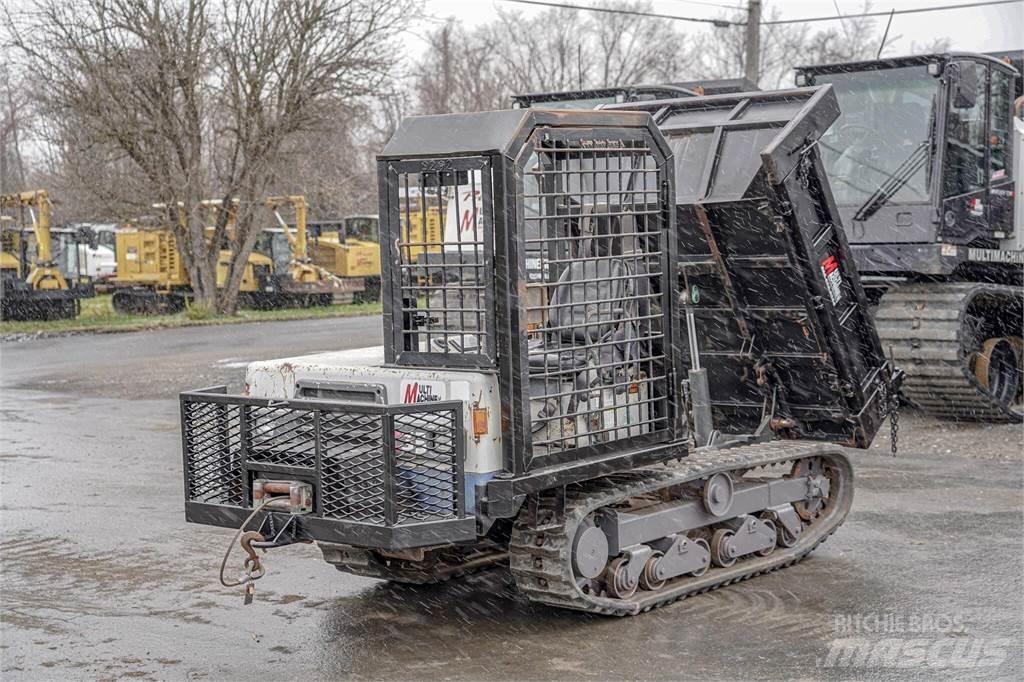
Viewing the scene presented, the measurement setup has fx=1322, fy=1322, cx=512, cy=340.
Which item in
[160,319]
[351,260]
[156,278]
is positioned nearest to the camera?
[160,319]

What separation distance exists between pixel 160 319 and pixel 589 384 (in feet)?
77.8

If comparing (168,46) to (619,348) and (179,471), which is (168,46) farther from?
(619,348)

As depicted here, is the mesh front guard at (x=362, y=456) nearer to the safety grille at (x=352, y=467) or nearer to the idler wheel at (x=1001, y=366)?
the safety grille at (x=352, y=467)

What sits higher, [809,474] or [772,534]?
[809,474]

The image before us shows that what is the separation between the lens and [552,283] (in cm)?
621

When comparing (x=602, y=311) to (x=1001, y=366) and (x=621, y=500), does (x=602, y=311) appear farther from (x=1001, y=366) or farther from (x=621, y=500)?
(x=1001, y=366)

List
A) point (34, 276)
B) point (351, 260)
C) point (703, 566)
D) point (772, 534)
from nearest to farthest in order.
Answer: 1. point (703, 566)
2. point (772, 534)
3. point (34, 276)
4. point (351, 260)

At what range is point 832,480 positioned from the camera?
848cm

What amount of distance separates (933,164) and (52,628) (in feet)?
28.8

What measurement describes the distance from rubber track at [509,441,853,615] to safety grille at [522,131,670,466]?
0.92 feet

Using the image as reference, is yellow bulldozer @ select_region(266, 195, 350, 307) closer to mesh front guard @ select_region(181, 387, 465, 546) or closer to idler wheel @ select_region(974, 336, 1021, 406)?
idler wheel @ select_region(974, 336, 1021, 406)

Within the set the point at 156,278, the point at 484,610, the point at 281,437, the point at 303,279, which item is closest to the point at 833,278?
the point at 484,610

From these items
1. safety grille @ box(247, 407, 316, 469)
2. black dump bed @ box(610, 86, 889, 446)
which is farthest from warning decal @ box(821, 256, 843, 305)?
safety grille @ box(247, 407, 316, 469)

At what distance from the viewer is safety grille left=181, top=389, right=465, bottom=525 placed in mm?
5863
